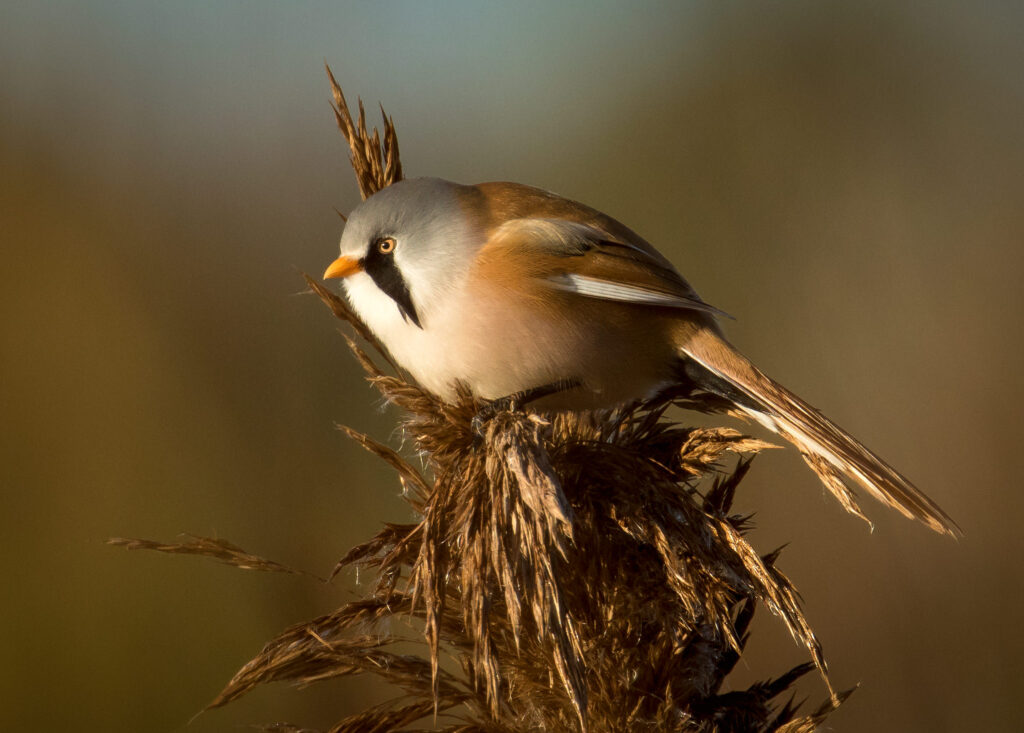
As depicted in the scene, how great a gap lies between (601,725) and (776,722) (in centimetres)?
25

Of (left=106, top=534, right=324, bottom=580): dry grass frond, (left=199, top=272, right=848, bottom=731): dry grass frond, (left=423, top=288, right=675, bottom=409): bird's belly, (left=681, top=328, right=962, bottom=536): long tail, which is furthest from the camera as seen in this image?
(left=423, top=288, right=675, bottom=409): bird's belly

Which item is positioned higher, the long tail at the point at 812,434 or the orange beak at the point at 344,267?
the orange beak at the point at 344,267

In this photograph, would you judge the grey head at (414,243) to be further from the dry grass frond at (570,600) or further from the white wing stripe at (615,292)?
the dry grass frond at (570,600)

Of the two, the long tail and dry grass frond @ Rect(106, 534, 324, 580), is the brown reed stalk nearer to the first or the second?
dry grass frond @ Rect(106, 534, 324, 580)

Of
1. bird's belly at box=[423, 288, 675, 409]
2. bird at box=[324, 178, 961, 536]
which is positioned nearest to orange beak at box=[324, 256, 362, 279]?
bird at box=[324, 178, 961, 536]

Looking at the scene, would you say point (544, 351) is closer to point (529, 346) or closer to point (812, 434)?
point (529, 346)

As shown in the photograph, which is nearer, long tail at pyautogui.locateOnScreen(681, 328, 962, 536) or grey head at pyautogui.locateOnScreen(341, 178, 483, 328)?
long tail at pyautogui.locateOnScreen(681, 328, 962, 536)

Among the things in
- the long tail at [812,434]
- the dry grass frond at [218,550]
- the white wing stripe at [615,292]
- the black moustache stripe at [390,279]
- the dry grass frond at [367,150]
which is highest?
the dry grass frond at [367,150]

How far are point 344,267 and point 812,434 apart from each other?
98 centimetres

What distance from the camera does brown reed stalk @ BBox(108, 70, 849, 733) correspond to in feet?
4.11

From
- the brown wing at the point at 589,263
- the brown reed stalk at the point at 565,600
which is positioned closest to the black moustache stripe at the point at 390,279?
the brown wing at the point at 589,263

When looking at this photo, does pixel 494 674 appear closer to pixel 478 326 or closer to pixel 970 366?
pixel 478 326

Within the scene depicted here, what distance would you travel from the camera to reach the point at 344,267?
200 cm

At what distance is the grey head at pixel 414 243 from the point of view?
1968 millimetres
